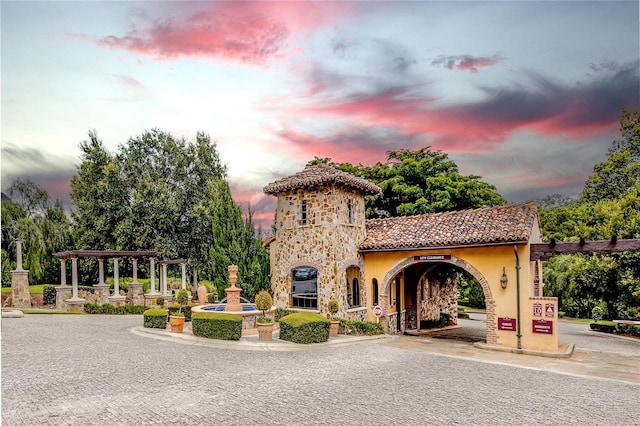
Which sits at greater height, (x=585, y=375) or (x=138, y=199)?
(x=138, y=199)

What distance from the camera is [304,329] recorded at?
14945 millimetres

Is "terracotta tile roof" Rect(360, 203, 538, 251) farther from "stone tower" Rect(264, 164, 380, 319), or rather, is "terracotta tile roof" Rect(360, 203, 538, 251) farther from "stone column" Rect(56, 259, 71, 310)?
"stone column" Rect(56, 259, 71, 310)

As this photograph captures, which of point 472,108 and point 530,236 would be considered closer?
point 530,236

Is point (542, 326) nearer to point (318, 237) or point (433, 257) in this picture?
point (433, 257)

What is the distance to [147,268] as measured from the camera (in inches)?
1423

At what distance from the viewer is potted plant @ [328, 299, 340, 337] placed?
1672 centimetres

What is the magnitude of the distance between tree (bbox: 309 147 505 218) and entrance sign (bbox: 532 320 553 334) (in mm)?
13331

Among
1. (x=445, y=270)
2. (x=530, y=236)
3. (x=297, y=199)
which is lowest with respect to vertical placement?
(x=445, y=270)

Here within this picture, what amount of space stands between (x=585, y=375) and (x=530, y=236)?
5.28m

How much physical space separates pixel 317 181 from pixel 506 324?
30.2ft

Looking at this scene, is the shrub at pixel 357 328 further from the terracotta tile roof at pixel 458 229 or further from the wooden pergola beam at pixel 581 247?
the wooden pergola beam at pixel 581 247

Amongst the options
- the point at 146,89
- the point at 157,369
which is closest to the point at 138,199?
the point at 146,89

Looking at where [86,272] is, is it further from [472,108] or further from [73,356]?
[472,108]

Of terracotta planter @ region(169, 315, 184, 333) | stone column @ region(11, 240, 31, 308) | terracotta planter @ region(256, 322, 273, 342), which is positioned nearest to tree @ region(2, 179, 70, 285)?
stone column @ region(11, 240, 31, 308)
